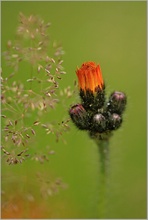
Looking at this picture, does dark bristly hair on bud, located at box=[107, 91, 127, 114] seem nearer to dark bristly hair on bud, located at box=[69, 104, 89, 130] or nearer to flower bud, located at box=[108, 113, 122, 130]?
flower bud, located at box=[108, 113, 122, 130]

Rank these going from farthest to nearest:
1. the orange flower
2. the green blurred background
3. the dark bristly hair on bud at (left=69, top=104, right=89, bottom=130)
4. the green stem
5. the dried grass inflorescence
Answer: the green blurred background → the green stem → the dark bristly hair on bud at (left=69, top=104, right=89, bottom=130) → the orange flower → the dried grass inflorescence

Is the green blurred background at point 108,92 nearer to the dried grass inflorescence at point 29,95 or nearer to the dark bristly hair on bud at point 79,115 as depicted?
the dark bristly hair on bud at point 79,115

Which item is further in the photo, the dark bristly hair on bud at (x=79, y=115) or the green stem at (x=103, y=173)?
the green stem at (x=103, y=173)

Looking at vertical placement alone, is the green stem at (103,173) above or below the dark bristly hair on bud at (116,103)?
below

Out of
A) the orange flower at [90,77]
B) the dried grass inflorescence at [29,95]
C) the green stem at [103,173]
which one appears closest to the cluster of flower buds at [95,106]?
the orange flower at [90,77]

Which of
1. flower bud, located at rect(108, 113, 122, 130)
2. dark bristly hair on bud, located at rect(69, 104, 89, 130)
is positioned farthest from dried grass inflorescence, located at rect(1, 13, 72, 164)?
flower bud, located at rect(108, 113, 122, 130)

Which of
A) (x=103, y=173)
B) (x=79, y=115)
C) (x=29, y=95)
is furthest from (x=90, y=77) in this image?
(x=103, y=173)

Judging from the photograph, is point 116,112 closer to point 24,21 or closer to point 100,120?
point 100,120
